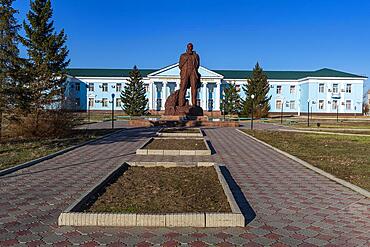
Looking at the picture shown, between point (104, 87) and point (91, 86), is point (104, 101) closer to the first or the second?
point (104, 87)

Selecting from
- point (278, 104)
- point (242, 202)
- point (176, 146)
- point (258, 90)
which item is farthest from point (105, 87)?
point (242, 202)

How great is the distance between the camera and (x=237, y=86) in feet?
206

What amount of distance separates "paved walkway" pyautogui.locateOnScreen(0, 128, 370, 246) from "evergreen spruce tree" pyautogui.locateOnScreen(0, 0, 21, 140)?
4740 millimetres

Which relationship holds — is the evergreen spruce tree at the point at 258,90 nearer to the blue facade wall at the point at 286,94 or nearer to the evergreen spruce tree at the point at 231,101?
the evergreen spruce tree at the point at 231,101

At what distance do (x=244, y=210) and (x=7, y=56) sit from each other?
1014 centimetres

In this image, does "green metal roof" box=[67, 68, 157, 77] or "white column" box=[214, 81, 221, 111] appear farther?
"green metal roof" box=[67, 68, 157, 77]

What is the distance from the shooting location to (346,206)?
4.71 metres

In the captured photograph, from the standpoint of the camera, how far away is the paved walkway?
11.2 ft

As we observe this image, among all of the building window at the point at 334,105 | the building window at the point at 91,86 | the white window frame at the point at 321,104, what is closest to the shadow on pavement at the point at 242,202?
the white window frame at the point at 321,104

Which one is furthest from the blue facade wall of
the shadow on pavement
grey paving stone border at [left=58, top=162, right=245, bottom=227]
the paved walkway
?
grey paving stone border at [left=58, top=162, right=245, bottom=227]

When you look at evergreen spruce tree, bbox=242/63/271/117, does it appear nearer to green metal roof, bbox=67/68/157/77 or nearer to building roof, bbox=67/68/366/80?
building roof, bbox=67/68/366/80

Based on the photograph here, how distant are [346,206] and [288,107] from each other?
62.4m

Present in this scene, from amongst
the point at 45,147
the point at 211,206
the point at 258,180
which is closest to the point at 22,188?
the point at 211,206

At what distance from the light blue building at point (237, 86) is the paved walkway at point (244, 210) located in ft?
173
